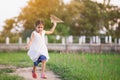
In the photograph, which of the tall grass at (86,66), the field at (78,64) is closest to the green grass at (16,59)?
the field at (78,64)

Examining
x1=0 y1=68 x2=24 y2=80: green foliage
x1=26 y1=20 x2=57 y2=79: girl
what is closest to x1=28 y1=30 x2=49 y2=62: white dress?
x1=26 y1=20 x2=57 y2=79: girl

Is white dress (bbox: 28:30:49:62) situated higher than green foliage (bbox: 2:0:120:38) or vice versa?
green foliage (bbox: 2:0:120:38)

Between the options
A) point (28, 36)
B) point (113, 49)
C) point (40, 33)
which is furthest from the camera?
point (113, 49)

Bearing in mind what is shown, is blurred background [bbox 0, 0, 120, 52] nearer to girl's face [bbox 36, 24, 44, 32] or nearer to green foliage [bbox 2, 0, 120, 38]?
green foliage [bbox 2, 0, 120, 38]

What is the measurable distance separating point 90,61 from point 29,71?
0.31 m

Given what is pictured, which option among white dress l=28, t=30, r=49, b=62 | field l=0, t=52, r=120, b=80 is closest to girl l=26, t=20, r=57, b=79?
white dress l=28, t=30, r=49, b=62

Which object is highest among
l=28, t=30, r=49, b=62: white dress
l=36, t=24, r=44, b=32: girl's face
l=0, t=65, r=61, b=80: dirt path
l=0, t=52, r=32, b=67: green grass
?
l=36, t=24, r=44, b=32: girl's face

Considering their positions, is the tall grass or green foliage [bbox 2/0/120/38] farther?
green foliage [bbox 2/0/120/38]

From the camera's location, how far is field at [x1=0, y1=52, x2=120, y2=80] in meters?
1.90

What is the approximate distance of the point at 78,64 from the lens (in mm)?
2035

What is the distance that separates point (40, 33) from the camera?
6.17 ft

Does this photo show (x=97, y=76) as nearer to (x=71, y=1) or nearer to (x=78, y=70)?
(x=78, y=70)

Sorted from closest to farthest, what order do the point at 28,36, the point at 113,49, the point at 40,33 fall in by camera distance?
the point at 40,33, the point at 28,36, the point at 113,49

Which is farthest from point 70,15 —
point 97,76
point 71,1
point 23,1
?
point 97,76
